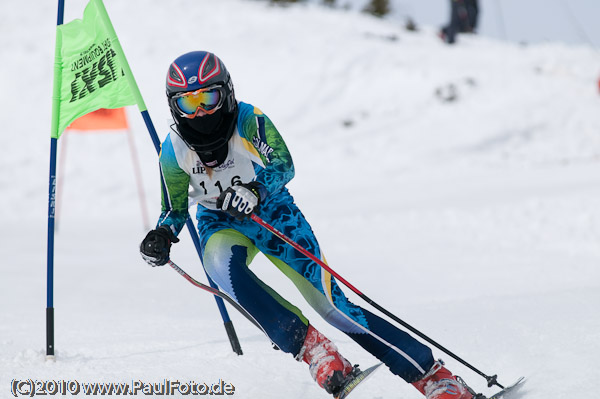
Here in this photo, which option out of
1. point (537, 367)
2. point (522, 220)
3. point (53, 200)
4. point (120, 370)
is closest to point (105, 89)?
point (53, 200)

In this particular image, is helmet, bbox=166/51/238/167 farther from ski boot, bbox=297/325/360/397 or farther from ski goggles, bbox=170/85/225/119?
ski boot, bbox=297/325/360/397

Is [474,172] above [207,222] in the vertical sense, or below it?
below

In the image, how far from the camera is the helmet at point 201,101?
11.2 ft

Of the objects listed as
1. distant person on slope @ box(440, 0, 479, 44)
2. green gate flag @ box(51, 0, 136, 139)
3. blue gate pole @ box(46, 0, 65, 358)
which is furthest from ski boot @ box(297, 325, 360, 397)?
distant person on slope @ box(440, 0, 479, 44)

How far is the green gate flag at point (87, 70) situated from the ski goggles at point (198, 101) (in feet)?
3.87

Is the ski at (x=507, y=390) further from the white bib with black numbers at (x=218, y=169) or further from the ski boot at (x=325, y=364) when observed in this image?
the white bib with black numbers at (x=218, y=169)

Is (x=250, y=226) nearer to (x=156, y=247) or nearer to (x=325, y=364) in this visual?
(x=156, y=247)

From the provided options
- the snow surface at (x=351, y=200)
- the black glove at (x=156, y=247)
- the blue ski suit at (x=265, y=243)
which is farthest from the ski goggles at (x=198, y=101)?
the snow surface at (x=351, y=200)

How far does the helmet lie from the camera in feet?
11.2

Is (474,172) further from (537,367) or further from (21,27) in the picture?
(21,27)

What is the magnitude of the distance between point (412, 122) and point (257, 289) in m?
12.8

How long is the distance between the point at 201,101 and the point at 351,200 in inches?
362

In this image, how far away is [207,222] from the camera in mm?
3709

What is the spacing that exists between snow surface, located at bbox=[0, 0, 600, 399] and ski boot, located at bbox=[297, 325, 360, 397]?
63 centimetres
